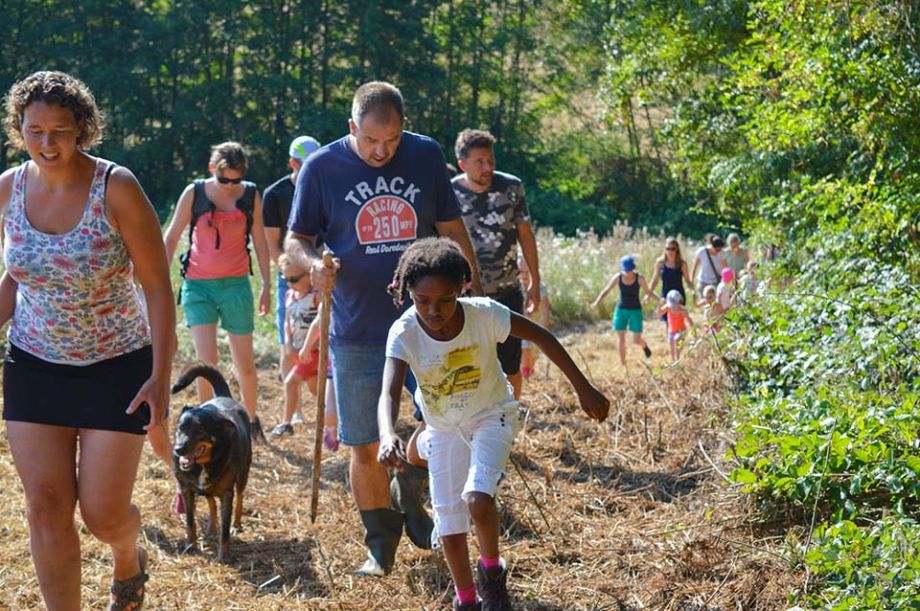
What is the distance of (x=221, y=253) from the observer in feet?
26.9

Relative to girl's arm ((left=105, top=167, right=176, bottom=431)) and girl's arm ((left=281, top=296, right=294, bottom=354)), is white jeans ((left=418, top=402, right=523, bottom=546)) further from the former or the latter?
girl's arm ((left=281, top=296, right=294, bottom=354))

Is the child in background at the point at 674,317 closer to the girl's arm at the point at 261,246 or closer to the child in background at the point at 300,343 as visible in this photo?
the child in background at the point at 300,343

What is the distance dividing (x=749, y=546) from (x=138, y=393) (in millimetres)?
2464

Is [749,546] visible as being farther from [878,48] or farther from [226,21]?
[226,21]

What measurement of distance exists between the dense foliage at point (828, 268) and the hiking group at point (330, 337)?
1066 millimetres

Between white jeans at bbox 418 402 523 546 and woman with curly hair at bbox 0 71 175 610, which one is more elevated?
woman with curly hair at bbox 0 71 175 610

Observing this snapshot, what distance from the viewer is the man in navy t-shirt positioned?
553cm

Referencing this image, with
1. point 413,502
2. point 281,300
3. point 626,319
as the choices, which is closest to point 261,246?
point 281,300

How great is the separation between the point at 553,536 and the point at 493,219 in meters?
2.64

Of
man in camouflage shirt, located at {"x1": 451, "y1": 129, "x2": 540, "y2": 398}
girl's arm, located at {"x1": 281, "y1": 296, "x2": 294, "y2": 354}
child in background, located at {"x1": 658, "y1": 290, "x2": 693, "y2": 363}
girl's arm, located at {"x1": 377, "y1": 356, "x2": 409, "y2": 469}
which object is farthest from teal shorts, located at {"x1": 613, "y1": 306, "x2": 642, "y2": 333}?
girl's arm, located at {"x1": 377, "y1": 356, "x2": 409, "y2": 469}

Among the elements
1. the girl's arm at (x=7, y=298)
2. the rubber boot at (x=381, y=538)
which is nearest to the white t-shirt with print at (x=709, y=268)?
the rubber boot at (x=381, y=538)

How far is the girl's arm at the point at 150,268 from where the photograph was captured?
4.24 m

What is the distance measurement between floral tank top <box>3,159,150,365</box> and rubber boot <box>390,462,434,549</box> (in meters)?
1.80

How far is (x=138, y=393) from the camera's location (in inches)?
171
